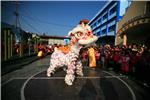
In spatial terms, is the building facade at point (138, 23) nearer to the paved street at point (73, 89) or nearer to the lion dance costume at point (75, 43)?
the lion dance costume at point (75, 43)

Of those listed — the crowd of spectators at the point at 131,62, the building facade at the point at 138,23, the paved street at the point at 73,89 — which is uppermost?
the building facade at the point at 138,23

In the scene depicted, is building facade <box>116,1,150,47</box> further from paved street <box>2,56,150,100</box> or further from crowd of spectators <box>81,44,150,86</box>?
paved street <box>2,56,150,100</box>

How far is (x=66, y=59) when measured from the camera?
10.0 meters

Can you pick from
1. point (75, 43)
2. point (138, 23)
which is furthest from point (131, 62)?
point (138, 23)

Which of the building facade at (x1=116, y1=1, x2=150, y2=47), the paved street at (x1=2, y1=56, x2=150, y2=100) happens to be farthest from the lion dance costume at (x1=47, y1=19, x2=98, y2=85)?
the building facade at (x1=116, y1=1, x2=150, y2=47)

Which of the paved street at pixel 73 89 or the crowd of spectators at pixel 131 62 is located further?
the crowd of spectators at pixel 131 62

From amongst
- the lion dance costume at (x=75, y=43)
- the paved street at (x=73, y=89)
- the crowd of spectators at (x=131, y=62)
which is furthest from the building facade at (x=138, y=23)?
the paved street at (x=73, y=89)

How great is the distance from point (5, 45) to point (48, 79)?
583cm

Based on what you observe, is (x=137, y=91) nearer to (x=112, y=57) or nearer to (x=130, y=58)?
(x=130, y=58)

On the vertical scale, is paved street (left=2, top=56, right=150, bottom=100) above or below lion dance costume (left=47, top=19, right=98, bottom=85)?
below

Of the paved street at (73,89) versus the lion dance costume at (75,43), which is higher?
the lion dance costume at (75,43)

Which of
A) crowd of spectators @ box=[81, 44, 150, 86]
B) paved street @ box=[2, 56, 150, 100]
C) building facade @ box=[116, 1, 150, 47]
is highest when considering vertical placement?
building facade @ box=[116, 1, 150, 47]

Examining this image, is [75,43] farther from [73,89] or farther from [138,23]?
[138,23]

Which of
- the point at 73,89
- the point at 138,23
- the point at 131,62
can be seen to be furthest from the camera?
the point at 138,23
